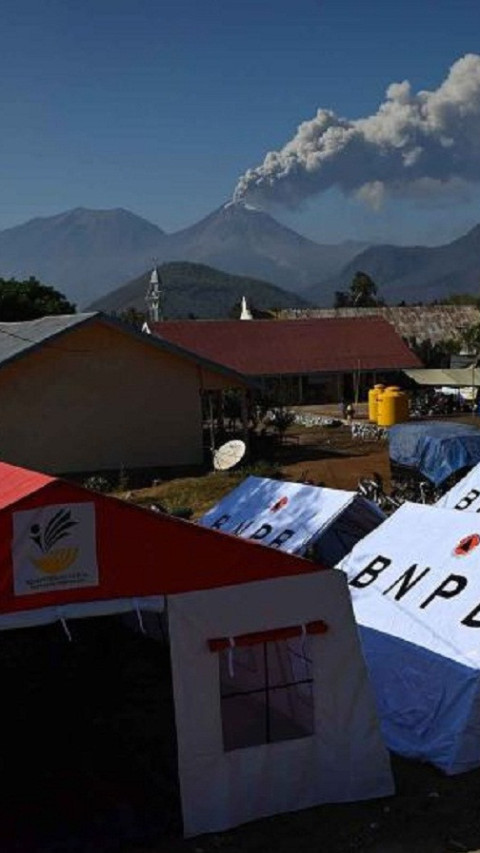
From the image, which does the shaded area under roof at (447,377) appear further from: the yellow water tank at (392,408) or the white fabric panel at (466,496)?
the white fabric panel at (466,496)

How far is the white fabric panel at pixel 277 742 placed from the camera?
7.38 meters

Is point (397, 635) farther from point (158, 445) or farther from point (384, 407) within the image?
point (384, 407)

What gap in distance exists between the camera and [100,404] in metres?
27.9

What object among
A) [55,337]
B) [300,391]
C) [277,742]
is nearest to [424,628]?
[277,742]

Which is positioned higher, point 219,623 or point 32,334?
point 32,334

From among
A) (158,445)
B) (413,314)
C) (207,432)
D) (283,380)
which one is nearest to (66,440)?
(158,445)

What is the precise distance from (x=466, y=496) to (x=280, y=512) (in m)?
3.02

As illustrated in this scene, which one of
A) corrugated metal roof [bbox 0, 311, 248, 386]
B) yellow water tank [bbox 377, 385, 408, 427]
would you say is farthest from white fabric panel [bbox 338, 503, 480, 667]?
yellow water tank [bbox 377, 385, 408, 427]

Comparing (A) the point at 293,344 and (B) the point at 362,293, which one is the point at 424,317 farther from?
(B) the point at 362,293

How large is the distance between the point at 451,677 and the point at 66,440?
791 inches

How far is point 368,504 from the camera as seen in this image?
14.2m

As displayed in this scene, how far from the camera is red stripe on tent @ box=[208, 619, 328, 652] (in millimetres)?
7453

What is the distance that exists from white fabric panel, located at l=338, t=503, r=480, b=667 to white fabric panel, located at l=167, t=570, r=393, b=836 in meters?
1.43

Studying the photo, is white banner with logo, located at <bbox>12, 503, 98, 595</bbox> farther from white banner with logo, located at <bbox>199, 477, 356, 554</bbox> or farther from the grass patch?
the grass patch
